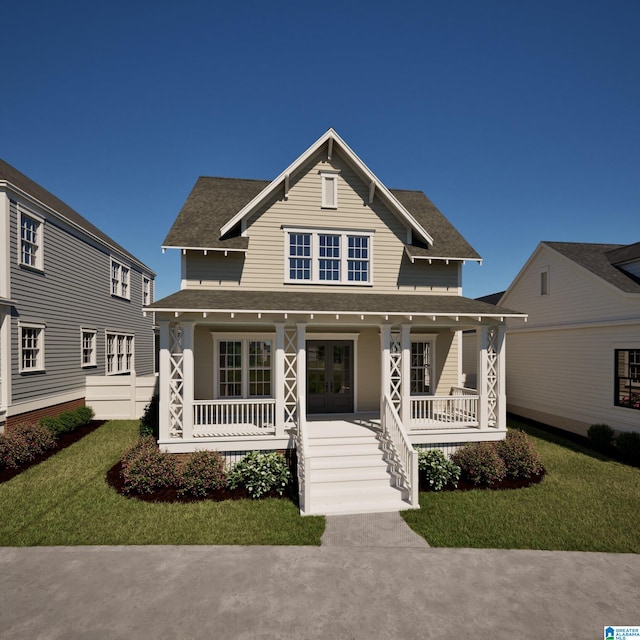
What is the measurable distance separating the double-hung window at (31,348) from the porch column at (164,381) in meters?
7.71

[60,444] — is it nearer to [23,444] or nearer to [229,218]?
[23,444]

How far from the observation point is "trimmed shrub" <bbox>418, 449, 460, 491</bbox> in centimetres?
1062

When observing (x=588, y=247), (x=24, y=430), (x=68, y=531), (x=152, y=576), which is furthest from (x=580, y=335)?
(x=24, y=430)

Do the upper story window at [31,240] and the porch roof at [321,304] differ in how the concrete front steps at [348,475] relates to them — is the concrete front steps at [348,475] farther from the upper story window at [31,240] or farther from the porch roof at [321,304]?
the upper story window at [31,240]

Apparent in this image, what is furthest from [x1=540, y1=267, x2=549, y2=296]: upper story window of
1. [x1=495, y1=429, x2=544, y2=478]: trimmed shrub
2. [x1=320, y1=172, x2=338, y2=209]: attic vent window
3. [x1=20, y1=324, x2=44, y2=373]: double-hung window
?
[x1=20, y1=324, x2=44, y2=373]: double-hung window

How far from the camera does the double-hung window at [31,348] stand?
14.9m

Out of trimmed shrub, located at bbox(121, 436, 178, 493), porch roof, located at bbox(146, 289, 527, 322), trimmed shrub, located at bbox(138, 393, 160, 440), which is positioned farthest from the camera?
trimmed shrub, located at bbox(138, 393, 160, 440)

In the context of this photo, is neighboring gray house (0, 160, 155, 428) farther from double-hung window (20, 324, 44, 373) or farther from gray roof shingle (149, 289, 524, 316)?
gray roof shingle (149, 289, 524, 316)

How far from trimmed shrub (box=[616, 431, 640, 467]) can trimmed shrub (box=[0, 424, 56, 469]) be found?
19.8 meters

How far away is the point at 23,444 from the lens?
484 inches

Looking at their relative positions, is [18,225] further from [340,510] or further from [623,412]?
[623,412]

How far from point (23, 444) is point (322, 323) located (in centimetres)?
1031

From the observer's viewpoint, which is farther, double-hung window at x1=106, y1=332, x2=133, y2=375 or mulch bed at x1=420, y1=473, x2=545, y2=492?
double-hung window at x1=106, y1=332, x2=133, y2=375

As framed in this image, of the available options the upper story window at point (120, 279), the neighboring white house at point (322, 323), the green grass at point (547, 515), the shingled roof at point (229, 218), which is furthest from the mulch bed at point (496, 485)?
the upper story window at point (120, 279)
